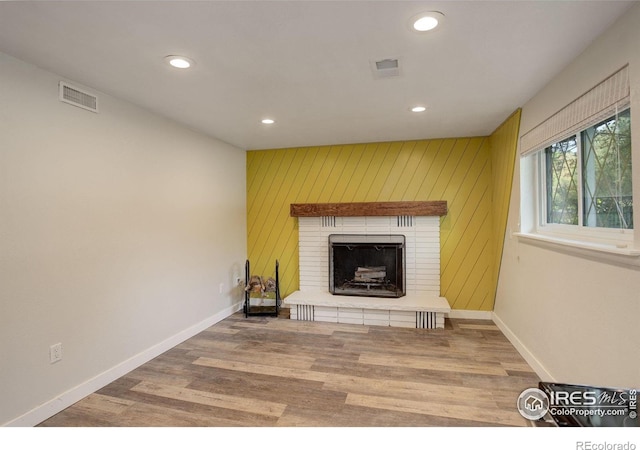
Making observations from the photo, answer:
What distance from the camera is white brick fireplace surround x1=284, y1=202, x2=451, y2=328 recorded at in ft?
12.8

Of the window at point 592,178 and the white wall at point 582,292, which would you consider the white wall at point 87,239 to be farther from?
the window at point 592,178

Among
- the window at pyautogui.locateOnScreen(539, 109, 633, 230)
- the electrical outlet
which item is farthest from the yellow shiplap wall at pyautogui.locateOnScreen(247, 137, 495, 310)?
the electrical outlet

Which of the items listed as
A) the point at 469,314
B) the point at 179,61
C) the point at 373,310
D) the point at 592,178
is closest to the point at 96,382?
the point at 179,61

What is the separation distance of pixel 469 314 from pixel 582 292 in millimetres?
2191

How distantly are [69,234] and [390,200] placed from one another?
335cm

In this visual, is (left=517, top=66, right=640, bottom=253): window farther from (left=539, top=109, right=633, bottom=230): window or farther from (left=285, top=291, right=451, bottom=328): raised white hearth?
(left=285, top=291, right=451, bottom=328): raised white hearth

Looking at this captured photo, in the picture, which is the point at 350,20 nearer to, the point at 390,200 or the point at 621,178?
the point at 621,178

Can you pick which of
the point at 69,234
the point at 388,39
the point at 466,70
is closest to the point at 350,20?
the point at 388,39

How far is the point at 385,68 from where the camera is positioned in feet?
7.44

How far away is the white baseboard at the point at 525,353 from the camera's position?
8.34 ft

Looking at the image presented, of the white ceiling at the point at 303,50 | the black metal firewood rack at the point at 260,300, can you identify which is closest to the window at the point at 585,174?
the white ceiling at the point at 303,50

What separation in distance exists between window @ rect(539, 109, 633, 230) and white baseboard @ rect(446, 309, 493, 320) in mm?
1560

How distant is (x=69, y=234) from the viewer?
2338 millimetres

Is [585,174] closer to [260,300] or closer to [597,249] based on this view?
[597,249]
